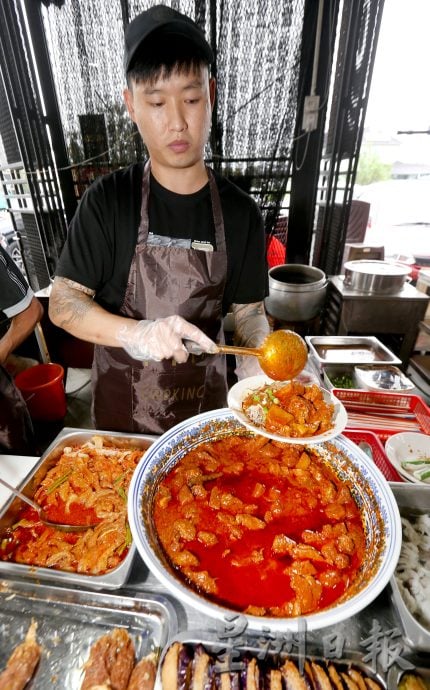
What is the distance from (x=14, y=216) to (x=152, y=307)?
193 inches

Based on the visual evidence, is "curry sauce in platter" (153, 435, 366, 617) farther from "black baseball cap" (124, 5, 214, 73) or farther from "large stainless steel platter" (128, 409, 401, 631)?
"black baseball cap" (124, 5, 214, 73)

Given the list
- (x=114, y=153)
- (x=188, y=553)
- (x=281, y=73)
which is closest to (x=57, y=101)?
(x=114, y=153)

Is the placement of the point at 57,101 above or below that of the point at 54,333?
above

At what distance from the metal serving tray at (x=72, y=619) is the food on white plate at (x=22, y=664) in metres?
0.02

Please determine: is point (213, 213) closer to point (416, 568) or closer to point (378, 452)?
point (378, 452)

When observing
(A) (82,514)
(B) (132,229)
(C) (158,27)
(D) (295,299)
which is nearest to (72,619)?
(A) (82,514)

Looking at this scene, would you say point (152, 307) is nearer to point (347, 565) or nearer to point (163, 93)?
point (163, 93)

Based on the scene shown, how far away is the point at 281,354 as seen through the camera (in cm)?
180

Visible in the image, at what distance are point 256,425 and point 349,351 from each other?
183cm

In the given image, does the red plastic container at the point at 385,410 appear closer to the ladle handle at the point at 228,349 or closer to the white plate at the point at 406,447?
the white plate at the point at 406,447

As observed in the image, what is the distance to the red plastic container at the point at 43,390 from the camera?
4008mm

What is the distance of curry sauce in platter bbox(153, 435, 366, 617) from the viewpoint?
1281 millimetres

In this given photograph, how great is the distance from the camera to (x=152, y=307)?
223 centimetres

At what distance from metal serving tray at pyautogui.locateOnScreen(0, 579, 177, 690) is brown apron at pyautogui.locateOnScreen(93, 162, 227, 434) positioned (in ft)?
4.04
